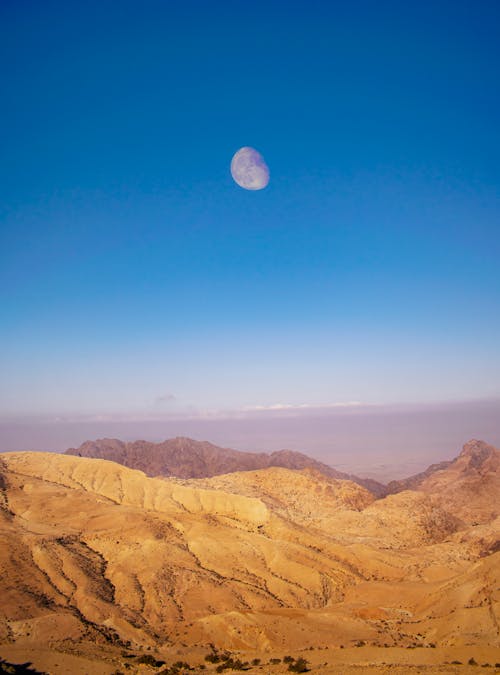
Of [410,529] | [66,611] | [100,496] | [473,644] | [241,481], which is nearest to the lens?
[473,644]

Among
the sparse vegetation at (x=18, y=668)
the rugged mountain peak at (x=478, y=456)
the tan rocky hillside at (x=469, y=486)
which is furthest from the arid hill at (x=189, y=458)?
the sparse vegetation at (x=18, y=668)

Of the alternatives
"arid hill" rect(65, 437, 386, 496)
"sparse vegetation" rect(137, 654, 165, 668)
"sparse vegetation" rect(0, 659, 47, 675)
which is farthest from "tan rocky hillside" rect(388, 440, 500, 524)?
"sparse vegetation" rect(0, 659, 47, 675)

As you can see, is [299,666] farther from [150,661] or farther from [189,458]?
[189,458]

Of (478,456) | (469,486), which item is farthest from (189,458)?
(478,456)

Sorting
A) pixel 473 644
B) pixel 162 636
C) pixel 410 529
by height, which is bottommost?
pixel 410 529

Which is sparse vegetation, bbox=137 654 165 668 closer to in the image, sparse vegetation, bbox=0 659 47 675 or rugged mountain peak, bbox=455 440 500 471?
sparse vegetation, bbox=0 659 47 675

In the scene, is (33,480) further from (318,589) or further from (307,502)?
(318,589)

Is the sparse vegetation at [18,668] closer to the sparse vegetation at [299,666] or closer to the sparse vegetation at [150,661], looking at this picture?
the sparse vegetation at [150,661]

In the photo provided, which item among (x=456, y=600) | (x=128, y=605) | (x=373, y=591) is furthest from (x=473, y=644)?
(x=128, y=605)
